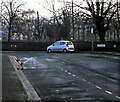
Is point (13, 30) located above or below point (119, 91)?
above

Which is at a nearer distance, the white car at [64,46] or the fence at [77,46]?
the white car at [64,46]

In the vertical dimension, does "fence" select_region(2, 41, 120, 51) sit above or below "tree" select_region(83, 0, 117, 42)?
below

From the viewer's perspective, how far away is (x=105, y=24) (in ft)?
170

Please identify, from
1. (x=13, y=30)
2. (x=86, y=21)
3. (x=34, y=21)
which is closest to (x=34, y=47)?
(x=86, y=21)

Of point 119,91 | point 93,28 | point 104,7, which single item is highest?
point 104,7

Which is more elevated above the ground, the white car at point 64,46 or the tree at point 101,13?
the tree at point 101,13

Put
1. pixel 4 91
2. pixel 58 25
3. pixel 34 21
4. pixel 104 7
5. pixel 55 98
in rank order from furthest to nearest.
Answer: pixel 34 21, pixel 58 25, pixel 104 7, pixel 4 91, pixel 55 98

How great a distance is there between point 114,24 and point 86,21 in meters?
7.04

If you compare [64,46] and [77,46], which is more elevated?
[64,46]

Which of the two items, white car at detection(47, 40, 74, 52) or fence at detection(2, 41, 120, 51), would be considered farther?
fence at detection(2, 41, 120, 51)

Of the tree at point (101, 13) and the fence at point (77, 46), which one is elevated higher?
the tree at point (101, 13)

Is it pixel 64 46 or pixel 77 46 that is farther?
pixel 77 46

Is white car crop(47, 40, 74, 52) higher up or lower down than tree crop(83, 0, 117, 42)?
lower down

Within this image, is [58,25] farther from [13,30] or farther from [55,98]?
[55,98]
